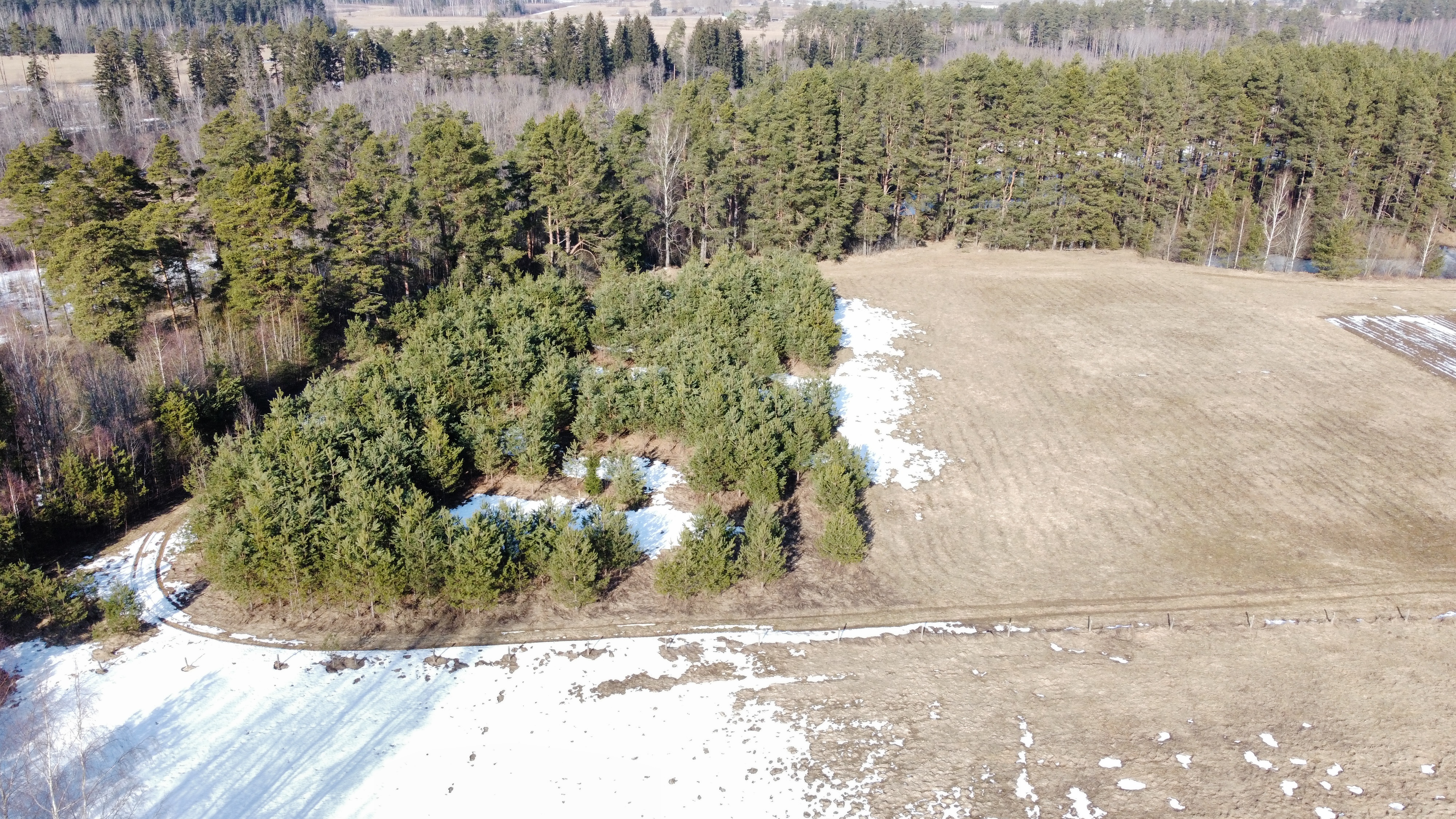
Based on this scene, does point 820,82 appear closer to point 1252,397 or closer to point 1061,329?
point 1061,329

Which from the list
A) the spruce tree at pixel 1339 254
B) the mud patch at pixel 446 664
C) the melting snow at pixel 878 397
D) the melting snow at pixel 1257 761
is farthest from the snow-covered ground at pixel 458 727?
the spruce tree at pixel 1339 254

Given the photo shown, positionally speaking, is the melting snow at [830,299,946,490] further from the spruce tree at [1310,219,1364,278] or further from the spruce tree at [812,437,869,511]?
the spruce tree at [1310,219,1364,278]

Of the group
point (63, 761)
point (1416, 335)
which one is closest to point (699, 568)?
point (63, 761)

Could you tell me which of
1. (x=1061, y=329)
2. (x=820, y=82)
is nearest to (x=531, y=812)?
(x=1061, y=329)

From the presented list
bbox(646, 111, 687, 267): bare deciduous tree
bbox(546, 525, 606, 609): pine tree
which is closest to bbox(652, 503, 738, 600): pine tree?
bbox(546, 525, 606, 609): pine tree

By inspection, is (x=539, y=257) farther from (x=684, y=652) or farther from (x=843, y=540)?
(x=684, y=652)
